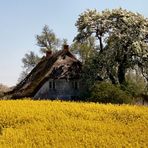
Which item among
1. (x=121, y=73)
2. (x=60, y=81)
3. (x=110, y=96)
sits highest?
(x=121, y=73)

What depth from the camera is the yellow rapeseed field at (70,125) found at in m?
31.3

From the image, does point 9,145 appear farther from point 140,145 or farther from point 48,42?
point 48,42

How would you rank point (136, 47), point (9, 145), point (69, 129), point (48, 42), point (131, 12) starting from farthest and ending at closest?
point (48, 42) → point (131, 12) → point (136, 47) → point (69, 129) → point (9, 145)

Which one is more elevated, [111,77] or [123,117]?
[111,77]

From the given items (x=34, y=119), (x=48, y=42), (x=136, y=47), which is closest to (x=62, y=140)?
(x=34, y=119)

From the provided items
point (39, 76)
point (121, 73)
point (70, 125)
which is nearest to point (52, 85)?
point (39, 76)

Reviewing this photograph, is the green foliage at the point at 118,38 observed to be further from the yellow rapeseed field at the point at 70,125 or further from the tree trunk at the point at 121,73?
the yellow rapeseed field at the point at 70,125

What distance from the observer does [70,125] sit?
3500cm

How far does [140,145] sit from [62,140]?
382 cm

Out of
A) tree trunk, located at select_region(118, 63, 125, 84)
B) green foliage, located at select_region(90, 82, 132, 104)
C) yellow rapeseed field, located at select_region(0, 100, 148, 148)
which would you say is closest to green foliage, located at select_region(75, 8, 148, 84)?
tree trunk, located at select_region(118, 63, 125, 84)

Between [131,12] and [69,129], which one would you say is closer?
[69,129]

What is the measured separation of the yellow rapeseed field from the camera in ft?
103

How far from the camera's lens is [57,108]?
38.9 m

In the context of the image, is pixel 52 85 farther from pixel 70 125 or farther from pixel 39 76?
pixel 70 125
